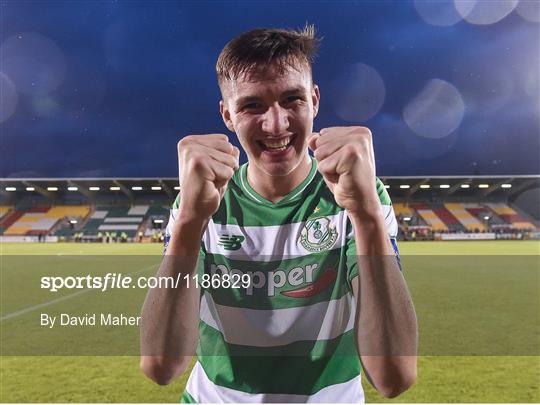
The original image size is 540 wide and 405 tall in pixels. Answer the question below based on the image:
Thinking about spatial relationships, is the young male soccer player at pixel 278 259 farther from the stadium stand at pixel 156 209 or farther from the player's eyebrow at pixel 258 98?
the stadium stand at pixel 156 209

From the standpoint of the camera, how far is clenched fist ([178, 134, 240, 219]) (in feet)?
5.20

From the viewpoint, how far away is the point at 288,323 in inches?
74.0

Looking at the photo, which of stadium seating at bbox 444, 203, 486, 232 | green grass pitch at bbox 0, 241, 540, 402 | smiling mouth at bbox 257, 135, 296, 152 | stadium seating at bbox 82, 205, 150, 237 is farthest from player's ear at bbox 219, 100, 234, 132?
stadium seating at bbox 444, 203, 486, 232

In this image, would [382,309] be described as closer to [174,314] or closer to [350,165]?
[350,165]

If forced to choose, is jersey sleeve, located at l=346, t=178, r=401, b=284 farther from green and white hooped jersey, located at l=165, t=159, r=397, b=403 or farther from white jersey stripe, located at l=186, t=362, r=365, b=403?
white jersey stripe, located at l=186, t=362, r=365, b=403

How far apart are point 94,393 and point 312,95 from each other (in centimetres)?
315

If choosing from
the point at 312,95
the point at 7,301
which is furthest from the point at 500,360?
the point at 7,301

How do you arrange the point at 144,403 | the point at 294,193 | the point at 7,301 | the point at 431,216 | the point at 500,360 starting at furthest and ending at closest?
the point at 431,216
the point at 7,301
the point at 500,360
the point at 144,403
the point at 294,193

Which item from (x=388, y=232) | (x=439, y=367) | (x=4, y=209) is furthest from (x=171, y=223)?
(x=4, y=209)

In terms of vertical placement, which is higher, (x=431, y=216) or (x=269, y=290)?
(x=269, y=290)

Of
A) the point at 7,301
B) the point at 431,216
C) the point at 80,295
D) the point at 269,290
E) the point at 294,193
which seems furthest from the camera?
the point at 431,216

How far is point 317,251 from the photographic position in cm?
195

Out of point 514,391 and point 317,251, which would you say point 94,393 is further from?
point 514,391

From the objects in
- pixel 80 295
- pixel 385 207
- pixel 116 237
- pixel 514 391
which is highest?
pixel 385 207
